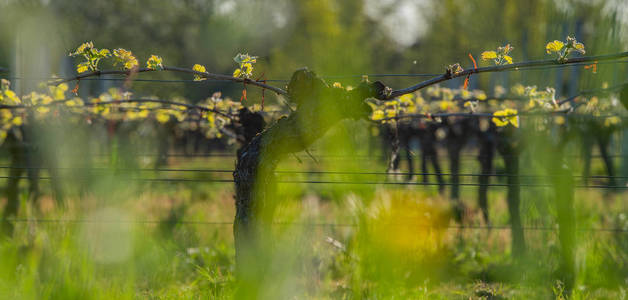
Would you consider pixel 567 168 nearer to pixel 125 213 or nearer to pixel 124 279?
pixel 124 279

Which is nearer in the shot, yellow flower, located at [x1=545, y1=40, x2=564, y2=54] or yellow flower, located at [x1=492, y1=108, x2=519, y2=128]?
yellow flower, located at [x1=545, y1=40, x2=564, y2=54]

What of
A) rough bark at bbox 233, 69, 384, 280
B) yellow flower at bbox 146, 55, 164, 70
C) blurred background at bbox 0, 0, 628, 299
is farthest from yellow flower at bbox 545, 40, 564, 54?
yellow flower at bbox 146, 55, 164, 70

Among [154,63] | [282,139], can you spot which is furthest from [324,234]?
[154,63]

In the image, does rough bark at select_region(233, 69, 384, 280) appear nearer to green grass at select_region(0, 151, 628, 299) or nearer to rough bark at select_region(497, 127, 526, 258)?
green grass at select_region(0, 151, 628, 299)

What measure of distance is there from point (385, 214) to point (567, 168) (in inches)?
66.9

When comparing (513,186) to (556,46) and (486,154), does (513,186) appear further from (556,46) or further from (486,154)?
(486,154)

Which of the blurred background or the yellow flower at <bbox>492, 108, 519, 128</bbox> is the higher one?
the yellow flower at <bbox>492, 108, 519, 128</bbox>

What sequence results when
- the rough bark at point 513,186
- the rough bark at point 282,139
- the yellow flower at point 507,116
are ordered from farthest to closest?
the rough bark at point 513,186 < the yellow flower at point 507,116 < the rough bark at point 282,139

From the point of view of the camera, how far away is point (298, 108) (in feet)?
9.81

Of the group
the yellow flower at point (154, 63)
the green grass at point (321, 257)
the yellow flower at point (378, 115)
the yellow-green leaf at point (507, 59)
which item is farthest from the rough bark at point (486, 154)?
the yellow flower at point (154, 63)

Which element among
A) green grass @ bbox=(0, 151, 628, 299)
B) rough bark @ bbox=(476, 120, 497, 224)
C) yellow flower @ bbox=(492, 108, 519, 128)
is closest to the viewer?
green grass @ bbox=(0, 151, 628, 299)

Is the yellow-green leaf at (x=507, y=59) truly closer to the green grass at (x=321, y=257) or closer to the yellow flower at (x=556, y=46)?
the yellow flower at (x=556, y=46)

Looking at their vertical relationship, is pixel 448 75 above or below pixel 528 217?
above

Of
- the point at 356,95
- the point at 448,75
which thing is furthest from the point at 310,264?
the point at 448,75
